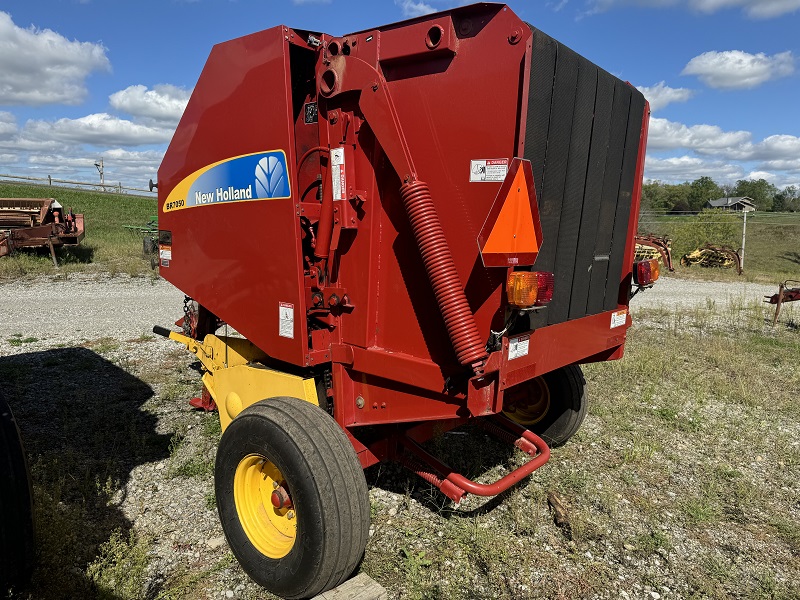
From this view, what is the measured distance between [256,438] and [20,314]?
8.27m

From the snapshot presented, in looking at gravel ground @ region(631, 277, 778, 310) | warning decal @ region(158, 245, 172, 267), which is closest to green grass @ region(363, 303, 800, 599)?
warning decal @ region(158, 245, 172, 267)

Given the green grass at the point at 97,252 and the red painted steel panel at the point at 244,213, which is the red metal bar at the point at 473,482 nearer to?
the red painted steel panel at the point at 244,213

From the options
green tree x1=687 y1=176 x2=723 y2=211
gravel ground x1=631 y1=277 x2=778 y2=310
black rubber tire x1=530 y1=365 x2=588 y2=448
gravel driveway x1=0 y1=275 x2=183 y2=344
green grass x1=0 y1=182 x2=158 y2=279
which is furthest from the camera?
green tree x1=687 y1=176 x2=723 y2=211

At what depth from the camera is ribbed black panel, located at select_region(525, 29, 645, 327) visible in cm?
235

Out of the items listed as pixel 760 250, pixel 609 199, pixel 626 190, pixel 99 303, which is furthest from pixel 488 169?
pixel 760 250

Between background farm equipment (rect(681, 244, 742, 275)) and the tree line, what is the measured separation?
39.8 m

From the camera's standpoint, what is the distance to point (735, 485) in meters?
3.91

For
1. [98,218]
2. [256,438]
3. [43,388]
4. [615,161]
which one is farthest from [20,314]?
[98,218]

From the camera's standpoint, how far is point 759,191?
236 ft

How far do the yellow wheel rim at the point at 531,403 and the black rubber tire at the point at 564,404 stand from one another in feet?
0.19

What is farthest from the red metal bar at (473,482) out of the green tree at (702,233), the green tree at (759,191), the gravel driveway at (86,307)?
the green tree at (759,191)

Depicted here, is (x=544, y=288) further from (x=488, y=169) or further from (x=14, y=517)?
(x=14, y=517)

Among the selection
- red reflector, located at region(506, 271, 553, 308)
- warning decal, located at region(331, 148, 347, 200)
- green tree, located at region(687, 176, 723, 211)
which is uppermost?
green tree, located at region(687, 176, 723, 211)

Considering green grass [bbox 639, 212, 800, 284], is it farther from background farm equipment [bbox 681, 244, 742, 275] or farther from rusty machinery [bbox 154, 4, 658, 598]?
rusty machinery [bbox 154, 4, 658, 598]
